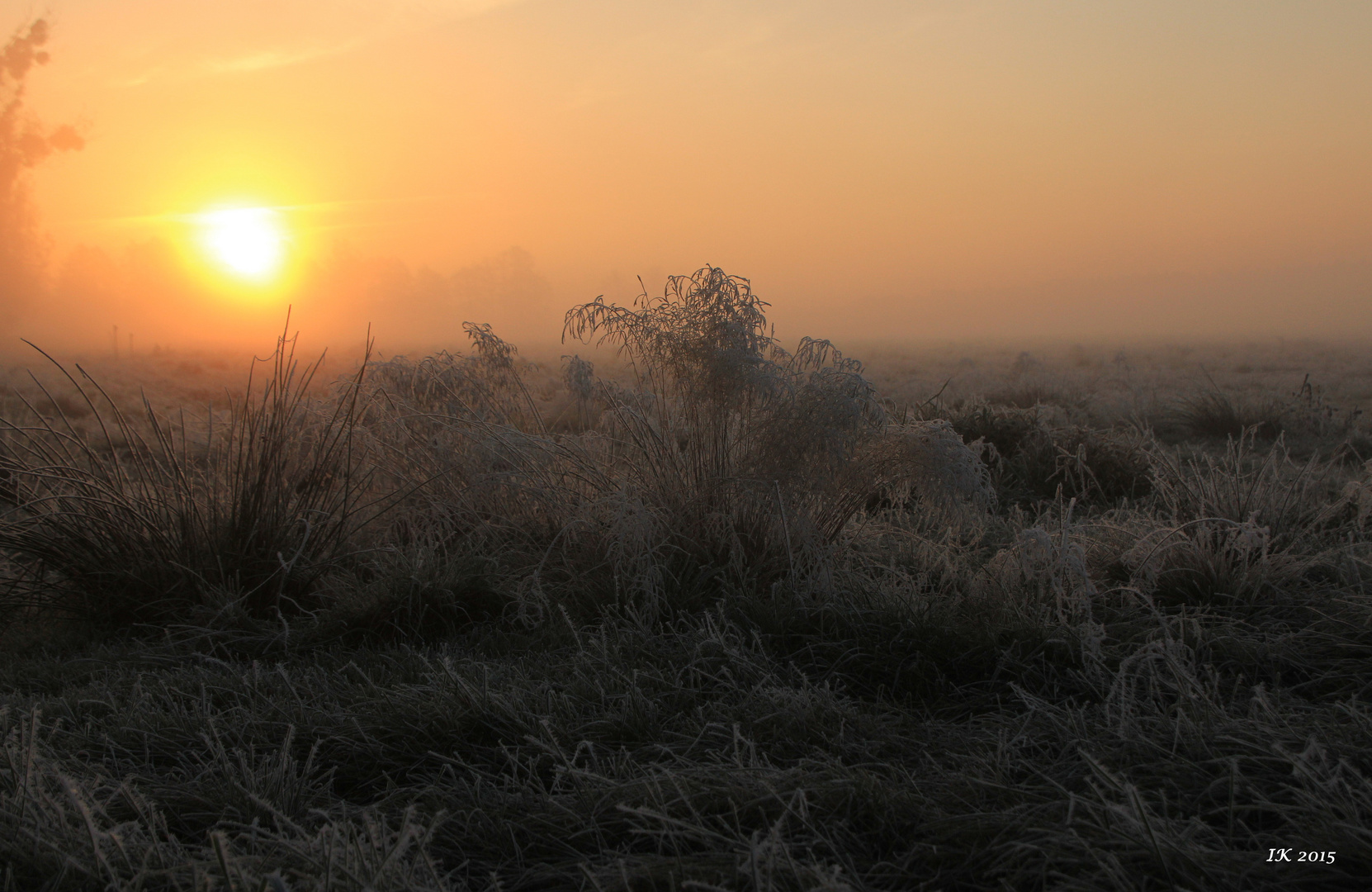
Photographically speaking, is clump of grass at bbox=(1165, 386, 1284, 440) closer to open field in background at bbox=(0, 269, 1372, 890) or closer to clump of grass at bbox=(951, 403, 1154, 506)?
clump of grass at bbox=(951, 403, 1154, 506)

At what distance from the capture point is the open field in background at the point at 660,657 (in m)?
1.72

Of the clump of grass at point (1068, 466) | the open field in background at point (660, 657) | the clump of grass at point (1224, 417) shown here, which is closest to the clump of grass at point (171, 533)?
the open field in background at point (660, 657)

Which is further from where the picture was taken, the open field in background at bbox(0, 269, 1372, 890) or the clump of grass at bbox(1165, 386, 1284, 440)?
the clump of grass at bbox(1165, 386, 1284, 440)

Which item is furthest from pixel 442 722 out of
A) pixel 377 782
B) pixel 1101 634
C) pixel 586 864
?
pixel 1101 634

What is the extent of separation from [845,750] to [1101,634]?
1.09 metres

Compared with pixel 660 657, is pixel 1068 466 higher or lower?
higher

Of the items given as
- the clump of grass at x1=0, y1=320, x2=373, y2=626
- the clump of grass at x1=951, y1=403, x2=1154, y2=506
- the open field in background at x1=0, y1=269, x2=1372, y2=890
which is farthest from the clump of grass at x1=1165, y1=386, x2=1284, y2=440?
the clump of grass at x1=0, y1=320, x2=373, y2=626

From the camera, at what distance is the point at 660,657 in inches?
112

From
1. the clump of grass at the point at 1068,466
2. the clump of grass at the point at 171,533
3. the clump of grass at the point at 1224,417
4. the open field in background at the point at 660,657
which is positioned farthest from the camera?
the clump of grass at the point at 1224,417

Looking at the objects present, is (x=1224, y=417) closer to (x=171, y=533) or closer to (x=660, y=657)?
(x=660, y=657)

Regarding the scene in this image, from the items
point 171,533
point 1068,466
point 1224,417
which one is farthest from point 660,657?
point 1224,417

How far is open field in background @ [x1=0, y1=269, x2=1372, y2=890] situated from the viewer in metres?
1.72

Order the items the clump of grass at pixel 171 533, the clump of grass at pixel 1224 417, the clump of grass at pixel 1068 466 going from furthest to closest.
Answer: the clump of grass at pixel 1224 417 → the clump of grass at pixel 1068 466 → the clump of grass at pixel 171 533

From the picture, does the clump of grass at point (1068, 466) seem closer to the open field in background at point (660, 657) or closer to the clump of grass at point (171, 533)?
the open field in background at point (660, 657)
